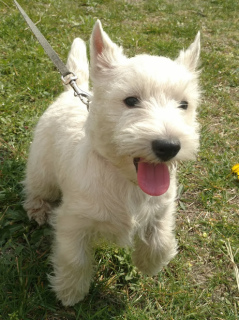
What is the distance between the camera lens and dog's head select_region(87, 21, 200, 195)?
1.92 m

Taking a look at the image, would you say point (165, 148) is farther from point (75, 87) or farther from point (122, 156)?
point (75, 87)

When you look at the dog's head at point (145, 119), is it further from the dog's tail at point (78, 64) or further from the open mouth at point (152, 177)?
the dog's tail at point (78, 64)

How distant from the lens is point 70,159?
265cm

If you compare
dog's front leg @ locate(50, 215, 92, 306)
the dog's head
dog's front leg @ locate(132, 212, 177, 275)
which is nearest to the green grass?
dog's front leg @ locate(50, 215, 92, 306)

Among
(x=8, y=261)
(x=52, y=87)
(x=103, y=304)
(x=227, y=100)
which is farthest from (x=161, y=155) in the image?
(x=227, y=100)

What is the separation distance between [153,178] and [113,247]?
4.35 feet

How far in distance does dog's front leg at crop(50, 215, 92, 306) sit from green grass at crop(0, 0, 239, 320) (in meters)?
0.14

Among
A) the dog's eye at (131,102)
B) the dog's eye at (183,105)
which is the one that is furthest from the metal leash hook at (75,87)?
the dog's eye at (183,105)

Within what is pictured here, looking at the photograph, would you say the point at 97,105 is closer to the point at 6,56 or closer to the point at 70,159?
the point at 70,159

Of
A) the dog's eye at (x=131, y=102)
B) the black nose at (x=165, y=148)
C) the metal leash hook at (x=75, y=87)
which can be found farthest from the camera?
the metal leash hook at (x=75, y=87)

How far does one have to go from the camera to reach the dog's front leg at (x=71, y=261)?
98.0 inches

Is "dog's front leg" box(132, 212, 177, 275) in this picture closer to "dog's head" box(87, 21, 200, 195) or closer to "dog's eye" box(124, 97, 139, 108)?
"dog's head" box(87, 21, 200, 195)

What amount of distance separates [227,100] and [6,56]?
12.0 feet

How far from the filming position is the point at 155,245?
2.71 meters
